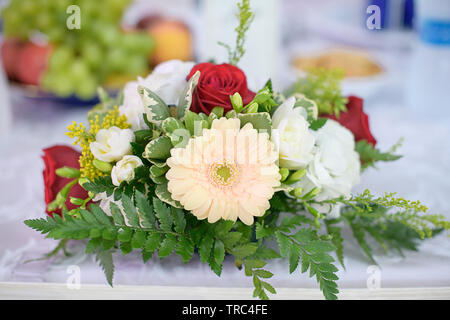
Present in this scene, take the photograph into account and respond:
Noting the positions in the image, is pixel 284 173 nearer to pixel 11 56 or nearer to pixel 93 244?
pixel 93 244

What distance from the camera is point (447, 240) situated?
19.5 inches

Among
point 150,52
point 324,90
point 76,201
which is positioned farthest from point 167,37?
point 76,201

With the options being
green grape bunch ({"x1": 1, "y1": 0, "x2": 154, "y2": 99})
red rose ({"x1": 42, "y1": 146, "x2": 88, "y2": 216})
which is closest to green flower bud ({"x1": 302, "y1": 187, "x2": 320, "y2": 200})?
red rose ({"x1": 42, "y1": 146, "x2": 88, "y2": 216})

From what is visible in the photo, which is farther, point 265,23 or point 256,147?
point 265,23

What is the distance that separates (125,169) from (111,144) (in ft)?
0.08

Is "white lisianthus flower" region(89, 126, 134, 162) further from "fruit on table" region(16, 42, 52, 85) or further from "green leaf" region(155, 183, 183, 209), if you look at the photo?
"fruit on table" region(16, 42, 52, 85)

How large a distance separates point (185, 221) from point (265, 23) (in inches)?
18.8

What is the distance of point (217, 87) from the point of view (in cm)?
39

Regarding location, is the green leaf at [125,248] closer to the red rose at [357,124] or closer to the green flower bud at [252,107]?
the green flower bud at [252,107]

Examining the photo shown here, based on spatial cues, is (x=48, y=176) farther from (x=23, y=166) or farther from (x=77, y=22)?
(x=23, y=166)

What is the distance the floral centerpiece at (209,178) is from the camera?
1.18ft

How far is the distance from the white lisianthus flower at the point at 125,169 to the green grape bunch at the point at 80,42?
47 cm

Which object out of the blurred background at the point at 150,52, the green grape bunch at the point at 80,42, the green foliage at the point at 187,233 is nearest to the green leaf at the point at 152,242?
the green foliage at the point at 187,233
